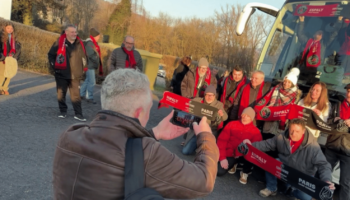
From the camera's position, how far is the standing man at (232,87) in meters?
5.66

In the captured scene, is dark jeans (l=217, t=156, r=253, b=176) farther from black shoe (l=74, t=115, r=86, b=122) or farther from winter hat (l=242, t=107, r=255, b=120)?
black shoe (l=74, t=115, r=86, b=122)

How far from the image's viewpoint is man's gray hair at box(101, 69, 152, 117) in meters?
1.57

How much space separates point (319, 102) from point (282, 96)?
0.58 metres

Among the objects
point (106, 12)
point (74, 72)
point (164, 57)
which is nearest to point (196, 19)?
point (164, 57)

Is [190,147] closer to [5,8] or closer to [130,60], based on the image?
[130,60]

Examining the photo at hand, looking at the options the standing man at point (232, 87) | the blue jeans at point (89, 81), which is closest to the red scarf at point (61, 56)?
the blue jeans at point (89, 81)

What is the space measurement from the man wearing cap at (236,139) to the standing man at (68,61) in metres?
3.25

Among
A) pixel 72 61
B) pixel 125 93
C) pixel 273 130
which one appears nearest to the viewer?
pixel 125 93

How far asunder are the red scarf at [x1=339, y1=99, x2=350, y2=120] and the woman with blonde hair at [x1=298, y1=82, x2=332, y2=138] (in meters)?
0.19

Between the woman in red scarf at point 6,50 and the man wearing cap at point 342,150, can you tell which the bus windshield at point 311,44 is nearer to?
the man wearing cap at point 342,150

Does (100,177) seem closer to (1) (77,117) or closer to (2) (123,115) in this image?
(2) (123,115)

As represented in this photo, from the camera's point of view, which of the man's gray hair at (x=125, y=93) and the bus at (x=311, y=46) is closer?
the man's gray hair at (x=125, y=93)

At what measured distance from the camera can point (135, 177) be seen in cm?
136

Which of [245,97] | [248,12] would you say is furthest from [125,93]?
[248,12]
